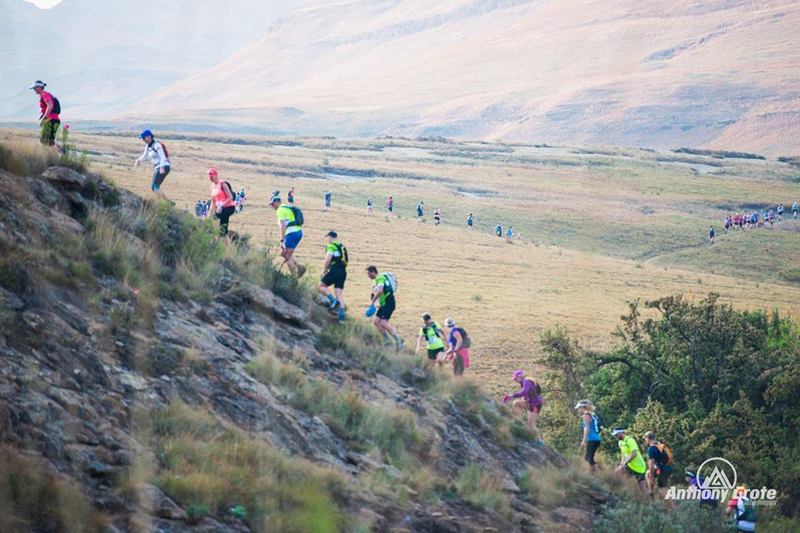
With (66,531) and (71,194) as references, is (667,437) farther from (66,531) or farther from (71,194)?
(66,531)

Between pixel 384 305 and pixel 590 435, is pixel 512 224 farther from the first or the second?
pixel 384 305

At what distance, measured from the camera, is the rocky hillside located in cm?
976

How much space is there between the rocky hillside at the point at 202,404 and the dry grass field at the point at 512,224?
2704 millimetres

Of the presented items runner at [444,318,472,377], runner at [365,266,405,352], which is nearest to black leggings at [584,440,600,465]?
runner at [444,318,472,377]

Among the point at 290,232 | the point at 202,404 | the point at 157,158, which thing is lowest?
the point at 202,404

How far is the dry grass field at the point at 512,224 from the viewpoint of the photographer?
134 feet

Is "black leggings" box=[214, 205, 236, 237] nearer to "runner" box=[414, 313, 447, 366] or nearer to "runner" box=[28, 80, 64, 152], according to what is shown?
"runner" box=[28, 80, 64, 152]

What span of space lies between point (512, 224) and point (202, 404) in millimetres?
64092

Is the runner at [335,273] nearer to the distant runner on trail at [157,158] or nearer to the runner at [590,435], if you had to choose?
the distant runner on trail at [157,158]

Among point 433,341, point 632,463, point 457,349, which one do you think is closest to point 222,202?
point 433,341

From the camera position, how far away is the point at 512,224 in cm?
7506

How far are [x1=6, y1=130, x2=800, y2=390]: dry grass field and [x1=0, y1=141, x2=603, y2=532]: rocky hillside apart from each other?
8.87 ft

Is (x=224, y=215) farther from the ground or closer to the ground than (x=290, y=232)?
farther from the ground

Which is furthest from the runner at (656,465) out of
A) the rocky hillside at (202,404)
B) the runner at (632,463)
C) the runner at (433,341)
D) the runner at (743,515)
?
the runner at (433,341)
